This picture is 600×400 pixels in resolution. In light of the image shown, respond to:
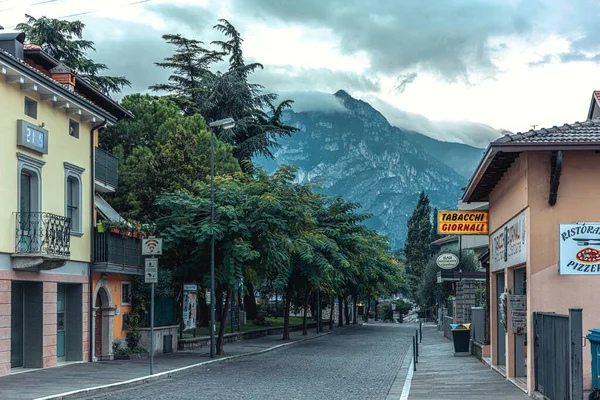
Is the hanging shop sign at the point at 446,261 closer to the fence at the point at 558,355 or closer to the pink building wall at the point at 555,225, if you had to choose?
the pink building wall at the point at 555,225

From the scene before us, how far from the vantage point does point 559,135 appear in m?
16.3

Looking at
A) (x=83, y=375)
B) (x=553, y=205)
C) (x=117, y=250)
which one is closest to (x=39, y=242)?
(x=83, y=375)

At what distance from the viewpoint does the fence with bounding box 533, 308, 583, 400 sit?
1230cm

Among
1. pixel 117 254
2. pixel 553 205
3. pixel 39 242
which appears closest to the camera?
pixel 553 205

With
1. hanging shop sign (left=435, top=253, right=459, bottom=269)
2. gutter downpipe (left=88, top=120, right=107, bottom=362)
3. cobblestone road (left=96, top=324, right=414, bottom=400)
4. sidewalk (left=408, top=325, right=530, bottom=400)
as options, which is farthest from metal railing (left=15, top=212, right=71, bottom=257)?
hanging shop sign (left=435, top=253, right=459, bottom=269)

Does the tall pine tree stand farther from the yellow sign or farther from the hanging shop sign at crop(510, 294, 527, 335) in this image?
the hanging shop sign at crop(510, 294, 527, 335)

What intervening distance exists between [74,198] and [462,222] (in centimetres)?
1196

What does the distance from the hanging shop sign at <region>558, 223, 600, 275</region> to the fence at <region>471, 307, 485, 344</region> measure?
13947 millimetres

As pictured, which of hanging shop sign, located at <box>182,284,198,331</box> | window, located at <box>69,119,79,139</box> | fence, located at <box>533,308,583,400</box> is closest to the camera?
fence, located at <box>533,308,583,400</box>

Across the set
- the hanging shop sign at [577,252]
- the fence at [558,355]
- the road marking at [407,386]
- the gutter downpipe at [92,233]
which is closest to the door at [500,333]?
the road marking at [407,386]

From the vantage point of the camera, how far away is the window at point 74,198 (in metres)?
26.4

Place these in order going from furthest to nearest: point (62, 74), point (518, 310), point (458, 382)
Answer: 1. point (62, 74)
2. point (458, 382)
3. point (518, 310)

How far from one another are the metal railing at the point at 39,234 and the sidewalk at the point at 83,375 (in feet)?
10.5

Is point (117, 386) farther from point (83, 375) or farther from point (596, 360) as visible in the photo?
point (596, 360)
